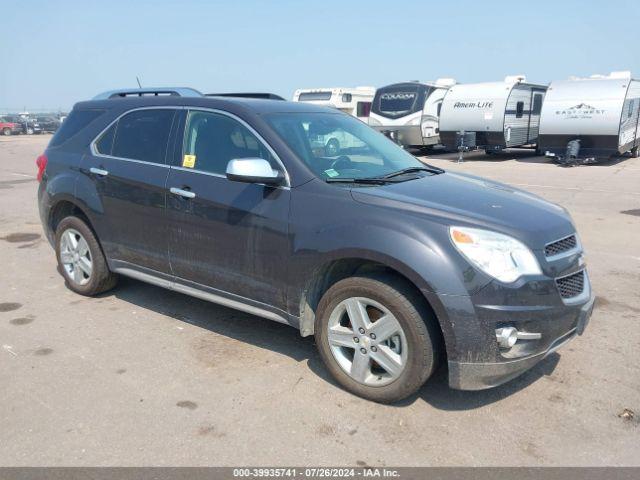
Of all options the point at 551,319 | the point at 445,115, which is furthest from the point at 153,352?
the point at 445,115

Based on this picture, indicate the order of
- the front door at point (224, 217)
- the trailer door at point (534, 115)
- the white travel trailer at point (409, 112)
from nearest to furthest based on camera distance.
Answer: the front door at point (224, 217)
the white travel trailer at point (409, 112)
the trailer door at point (534, 115)

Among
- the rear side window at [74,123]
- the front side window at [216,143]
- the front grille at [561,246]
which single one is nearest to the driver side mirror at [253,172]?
the front side window at [216,143]

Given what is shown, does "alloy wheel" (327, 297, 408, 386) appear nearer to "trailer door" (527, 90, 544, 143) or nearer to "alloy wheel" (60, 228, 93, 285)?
"alloy wheel" (60, 228, 93, 285)

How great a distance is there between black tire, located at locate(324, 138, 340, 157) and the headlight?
1.24 meters

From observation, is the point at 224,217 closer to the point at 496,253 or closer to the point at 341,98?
the point at 496,253

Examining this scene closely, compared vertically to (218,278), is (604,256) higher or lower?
lower

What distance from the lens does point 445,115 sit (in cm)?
2070

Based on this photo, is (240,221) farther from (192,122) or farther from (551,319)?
(551,319)

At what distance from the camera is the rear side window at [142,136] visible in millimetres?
4586

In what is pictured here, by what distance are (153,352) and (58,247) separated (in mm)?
1980

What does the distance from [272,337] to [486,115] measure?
17.3 meters

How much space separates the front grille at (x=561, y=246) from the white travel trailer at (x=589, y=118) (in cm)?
1573

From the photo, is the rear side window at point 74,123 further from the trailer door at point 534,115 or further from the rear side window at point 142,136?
the trailer door at point 534,115

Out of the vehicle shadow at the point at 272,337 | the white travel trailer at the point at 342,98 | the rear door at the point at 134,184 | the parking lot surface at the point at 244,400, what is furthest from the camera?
the white travel trailer at the point at 342,98
